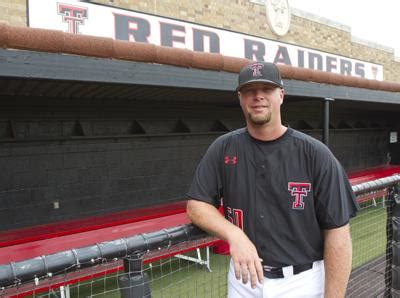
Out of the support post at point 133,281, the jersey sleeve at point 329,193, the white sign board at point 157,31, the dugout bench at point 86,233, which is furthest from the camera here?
the white sign board at point 157,31

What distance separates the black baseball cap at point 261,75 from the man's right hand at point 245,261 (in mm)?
635

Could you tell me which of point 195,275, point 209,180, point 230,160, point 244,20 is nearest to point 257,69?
point 230,160

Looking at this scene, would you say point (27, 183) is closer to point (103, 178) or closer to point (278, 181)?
point (103, 178)

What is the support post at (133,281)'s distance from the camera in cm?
129

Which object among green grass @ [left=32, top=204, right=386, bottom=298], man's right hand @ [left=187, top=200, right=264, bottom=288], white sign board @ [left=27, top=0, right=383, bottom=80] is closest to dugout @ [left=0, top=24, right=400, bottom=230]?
white sign board @ [left=27, top=0, right=383, bottom=80]

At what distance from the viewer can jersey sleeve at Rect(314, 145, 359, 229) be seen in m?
1.56

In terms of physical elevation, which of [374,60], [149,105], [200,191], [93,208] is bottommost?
[93,208]

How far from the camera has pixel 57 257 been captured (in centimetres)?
119

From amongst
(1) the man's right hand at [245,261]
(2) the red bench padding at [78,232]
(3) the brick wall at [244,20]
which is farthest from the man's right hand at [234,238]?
(3) the brick wall at [244,20]

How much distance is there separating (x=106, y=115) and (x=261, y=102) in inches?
200

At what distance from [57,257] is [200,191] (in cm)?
66

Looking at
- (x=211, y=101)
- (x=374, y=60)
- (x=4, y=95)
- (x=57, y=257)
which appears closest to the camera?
(x=57, y=257)

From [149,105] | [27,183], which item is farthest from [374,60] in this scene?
[27,183]

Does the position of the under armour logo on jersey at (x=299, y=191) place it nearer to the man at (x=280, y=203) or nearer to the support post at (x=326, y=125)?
the man at (x=280, y=203)
